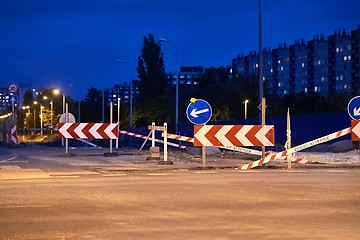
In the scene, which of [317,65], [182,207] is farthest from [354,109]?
[317,65]

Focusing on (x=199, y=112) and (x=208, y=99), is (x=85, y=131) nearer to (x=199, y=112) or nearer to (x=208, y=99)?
(x=199, y=112)

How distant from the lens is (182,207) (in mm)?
12508

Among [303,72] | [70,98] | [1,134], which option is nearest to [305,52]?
[303,72]

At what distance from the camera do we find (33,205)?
12.8m

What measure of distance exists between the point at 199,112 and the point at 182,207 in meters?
11.4

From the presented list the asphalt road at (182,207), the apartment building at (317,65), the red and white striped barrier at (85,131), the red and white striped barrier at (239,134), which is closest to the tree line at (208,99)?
the apartment building at (317,65)

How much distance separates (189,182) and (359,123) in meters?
8.49

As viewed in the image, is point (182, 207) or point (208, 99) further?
point (208, 99)

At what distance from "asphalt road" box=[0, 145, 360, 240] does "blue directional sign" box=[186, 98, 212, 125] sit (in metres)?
4.32

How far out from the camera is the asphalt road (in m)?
9.92

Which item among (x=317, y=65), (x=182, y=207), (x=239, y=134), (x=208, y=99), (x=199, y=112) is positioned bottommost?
(x=182, y=207)

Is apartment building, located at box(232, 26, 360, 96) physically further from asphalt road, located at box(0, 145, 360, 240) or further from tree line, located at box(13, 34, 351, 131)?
asphalt road, located at box(0, 145, 360, 240)

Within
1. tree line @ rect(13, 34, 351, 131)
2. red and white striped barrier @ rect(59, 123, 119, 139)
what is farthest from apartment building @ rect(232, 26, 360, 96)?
red and white striped barrier @ rect(59, 123, 119, 139)

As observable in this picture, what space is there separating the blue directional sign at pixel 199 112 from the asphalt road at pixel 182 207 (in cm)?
432
